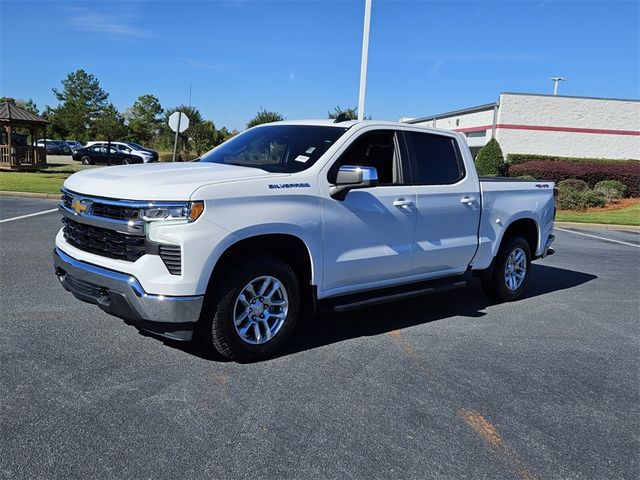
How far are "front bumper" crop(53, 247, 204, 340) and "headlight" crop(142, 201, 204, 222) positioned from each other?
45 cm

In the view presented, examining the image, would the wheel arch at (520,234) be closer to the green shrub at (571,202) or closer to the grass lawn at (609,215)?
the grass lawn at (609,215)

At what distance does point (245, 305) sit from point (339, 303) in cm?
92

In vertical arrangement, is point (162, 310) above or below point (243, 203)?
below

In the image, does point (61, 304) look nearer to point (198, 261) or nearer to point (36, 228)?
point (198, 261)

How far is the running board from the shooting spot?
4828 mm

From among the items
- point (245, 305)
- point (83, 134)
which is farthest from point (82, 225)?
point (83, 134)

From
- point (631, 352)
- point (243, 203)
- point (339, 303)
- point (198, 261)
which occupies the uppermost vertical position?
point (243, 203)

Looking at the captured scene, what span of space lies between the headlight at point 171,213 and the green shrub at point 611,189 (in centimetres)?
2169

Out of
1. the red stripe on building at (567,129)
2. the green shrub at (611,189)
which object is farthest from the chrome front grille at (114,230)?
the red stripe on building at (567,129)

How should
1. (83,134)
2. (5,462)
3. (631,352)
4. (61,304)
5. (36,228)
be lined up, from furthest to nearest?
(83,134), (36,228), (61,304), (631,352), (5,462)

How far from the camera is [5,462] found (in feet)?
9.47

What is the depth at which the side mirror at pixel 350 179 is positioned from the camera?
4.56 m

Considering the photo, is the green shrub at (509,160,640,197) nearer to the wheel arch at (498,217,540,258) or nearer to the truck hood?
the wheel arch at (498,217,540,258)

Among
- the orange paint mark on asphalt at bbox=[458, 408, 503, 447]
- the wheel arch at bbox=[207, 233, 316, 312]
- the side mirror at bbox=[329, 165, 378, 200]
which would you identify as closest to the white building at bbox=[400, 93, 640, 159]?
the side mirror at bbox=[329, 165, 378, 200]
